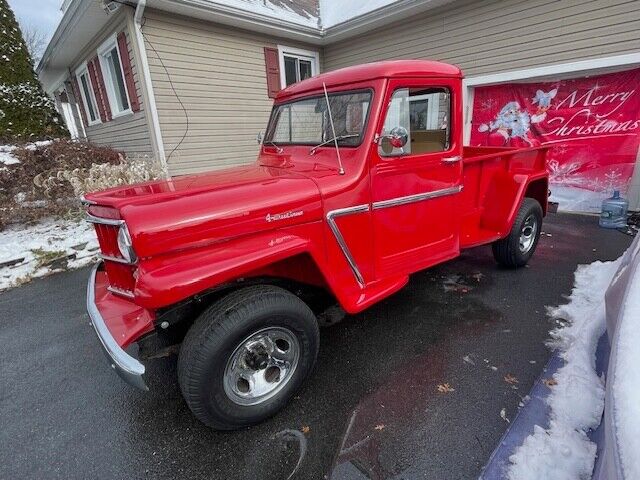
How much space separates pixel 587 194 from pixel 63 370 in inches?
320

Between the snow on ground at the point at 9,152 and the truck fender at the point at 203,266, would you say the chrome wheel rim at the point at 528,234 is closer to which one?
the truck fender at the point at 203,266

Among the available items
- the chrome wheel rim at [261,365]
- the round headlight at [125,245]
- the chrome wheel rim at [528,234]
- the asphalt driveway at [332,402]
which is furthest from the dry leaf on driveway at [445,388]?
the chrome wheel rim at [528,234]

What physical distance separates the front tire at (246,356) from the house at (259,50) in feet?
20.5

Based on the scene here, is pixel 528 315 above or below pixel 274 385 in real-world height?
below

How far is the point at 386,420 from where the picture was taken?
7.02 feet

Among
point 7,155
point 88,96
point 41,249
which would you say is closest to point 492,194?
point 41,249

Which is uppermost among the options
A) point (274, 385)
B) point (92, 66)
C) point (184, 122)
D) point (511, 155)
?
point (92, 66)

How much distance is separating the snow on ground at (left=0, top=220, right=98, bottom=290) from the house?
2385 mm

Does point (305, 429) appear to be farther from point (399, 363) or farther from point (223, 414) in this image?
point (399, 363)

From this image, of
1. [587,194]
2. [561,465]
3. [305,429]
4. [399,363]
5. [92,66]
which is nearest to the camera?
[561,465]

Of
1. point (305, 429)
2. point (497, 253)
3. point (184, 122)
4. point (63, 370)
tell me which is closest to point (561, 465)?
point (305, 429)

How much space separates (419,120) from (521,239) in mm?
2276

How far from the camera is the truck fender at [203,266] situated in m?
1.70

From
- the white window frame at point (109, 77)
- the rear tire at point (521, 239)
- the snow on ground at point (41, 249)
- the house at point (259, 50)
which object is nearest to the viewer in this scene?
the rear tire at point (521, 239)
